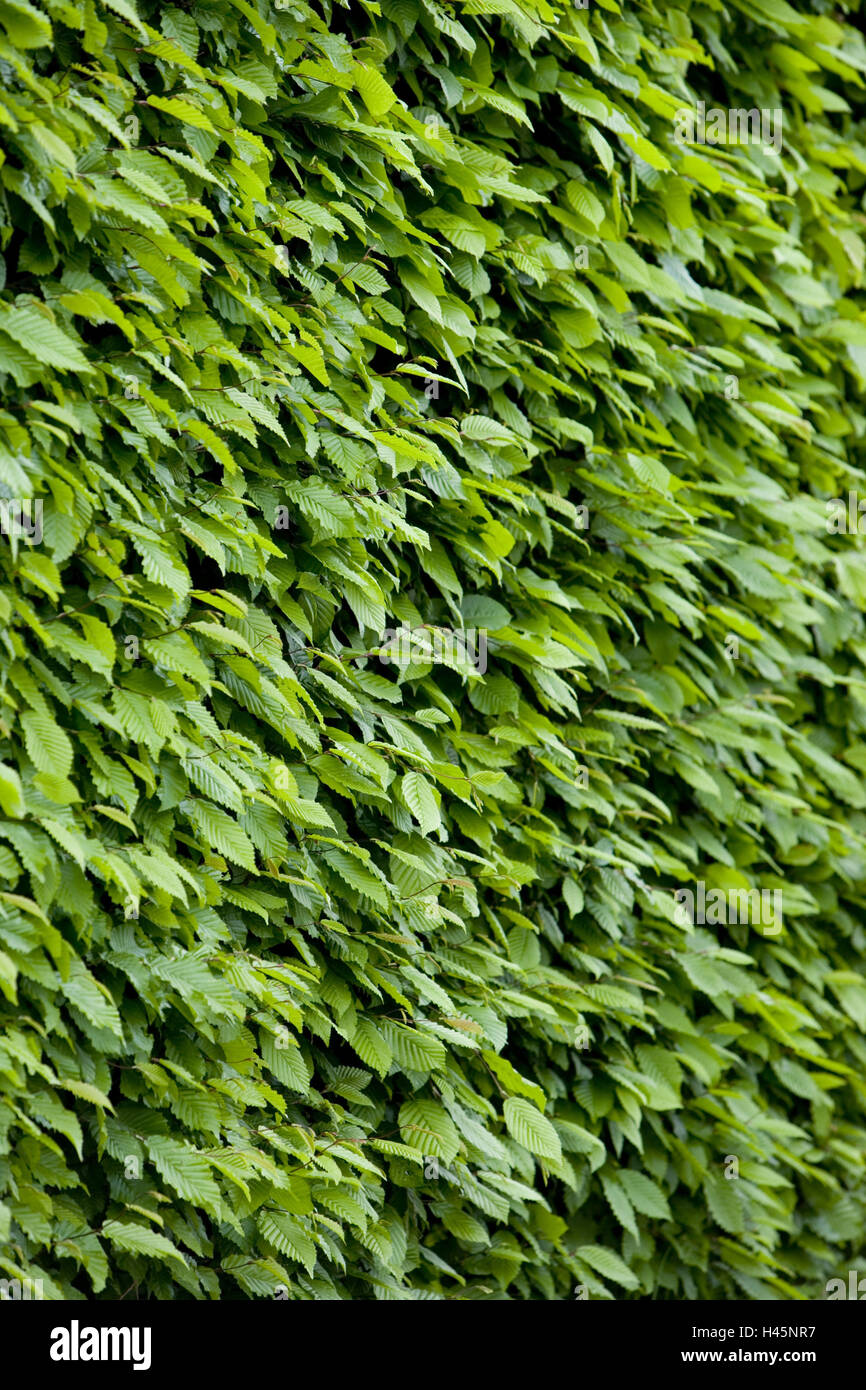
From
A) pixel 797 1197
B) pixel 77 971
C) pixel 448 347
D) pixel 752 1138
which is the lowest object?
pixel 797 1197

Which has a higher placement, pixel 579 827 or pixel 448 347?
pixel 448 347

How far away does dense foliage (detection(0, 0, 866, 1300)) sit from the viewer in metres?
1.94

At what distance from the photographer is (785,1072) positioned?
362 centimetres

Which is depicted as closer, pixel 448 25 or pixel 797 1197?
pixel 448 25

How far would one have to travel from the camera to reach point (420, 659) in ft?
8.08

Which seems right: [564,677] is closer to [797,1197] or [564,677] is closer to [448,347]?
[448,347]

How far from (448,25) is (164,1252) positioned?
2.26 metres

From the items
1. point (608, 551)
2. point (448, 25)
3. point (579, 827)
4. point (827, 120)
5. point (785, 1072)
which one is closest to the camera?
point (448, 25)

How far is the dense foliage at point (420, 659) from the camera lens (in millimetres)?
1944

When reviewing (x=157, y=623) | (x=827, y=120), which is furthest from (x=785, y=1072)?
(x=827, y=120)

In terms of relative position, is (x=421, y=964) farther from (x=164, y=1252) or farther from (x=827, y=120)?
(x=827, y=120)

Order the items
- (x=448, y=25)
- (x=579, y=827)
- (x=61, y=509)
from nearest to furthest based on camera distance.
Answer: (x=61, y=509)
(x=448, y=25)
(x=579, y=827)

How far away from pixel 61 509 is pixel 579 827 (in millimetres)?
1532

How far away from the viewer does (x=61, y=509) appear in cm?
187
